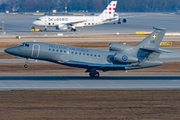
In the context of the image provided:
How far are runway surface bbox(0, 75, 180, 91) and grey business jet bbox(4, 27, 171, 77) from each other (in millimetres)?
1313

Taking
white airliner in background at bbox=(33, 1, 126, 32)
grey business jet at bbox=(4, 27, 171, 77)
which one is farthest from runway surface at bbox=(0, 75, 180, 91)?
white airliner in background at bbox=(33, 1, 126, 32)

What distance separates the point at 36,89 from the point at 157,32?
12.5 meters

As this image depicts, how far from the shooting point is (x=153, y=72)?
5122cm

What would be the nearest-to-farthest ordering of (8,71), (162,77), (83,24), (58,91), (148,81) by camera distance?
(58,91), (148,81), (162,77), (8,71), (83,24)

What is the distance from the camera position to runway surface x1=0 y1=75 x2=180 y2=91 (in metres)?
40.3

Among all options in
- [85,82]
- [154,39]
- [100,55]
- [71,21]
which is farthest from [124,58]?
[71,21]

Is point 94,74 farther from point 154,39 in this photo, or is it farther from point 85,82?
point 154,39

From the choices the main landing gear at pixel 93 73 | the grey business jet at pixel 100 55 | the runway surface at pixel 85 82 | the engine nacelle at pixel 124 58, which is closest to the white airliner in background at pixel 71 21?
the runway surface at pixel 85 82

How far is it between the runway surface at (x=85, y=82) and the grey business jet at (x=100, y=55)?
4.31 ft

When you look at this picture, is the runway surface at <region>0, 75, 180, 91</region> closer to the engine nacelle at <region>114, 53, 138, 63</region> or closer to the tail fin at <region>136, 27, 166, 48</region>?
the engine nacelle at <region>114, 53, 138, 63</region>

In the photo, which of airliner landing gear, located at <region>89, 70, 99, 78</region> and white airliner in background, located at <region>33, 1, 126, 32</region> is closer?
airliner landing gear, located at <region>89, 70, 99, 78</region>

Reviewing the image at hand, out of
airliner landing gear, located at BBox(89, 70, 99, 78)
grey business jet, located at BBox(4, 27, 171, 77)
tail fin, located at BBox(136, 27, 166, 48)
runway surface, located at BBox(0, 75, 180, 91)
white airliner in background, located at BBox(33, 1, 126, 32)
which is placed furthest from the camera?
white airliner in background, located at BBox(33, 1, 126, 32)

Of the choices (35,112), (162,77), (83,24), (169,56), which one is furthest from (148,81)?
(83,24)

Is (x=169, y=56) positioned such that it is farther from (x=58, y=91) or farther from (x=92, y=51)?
(x=58, y=91)
